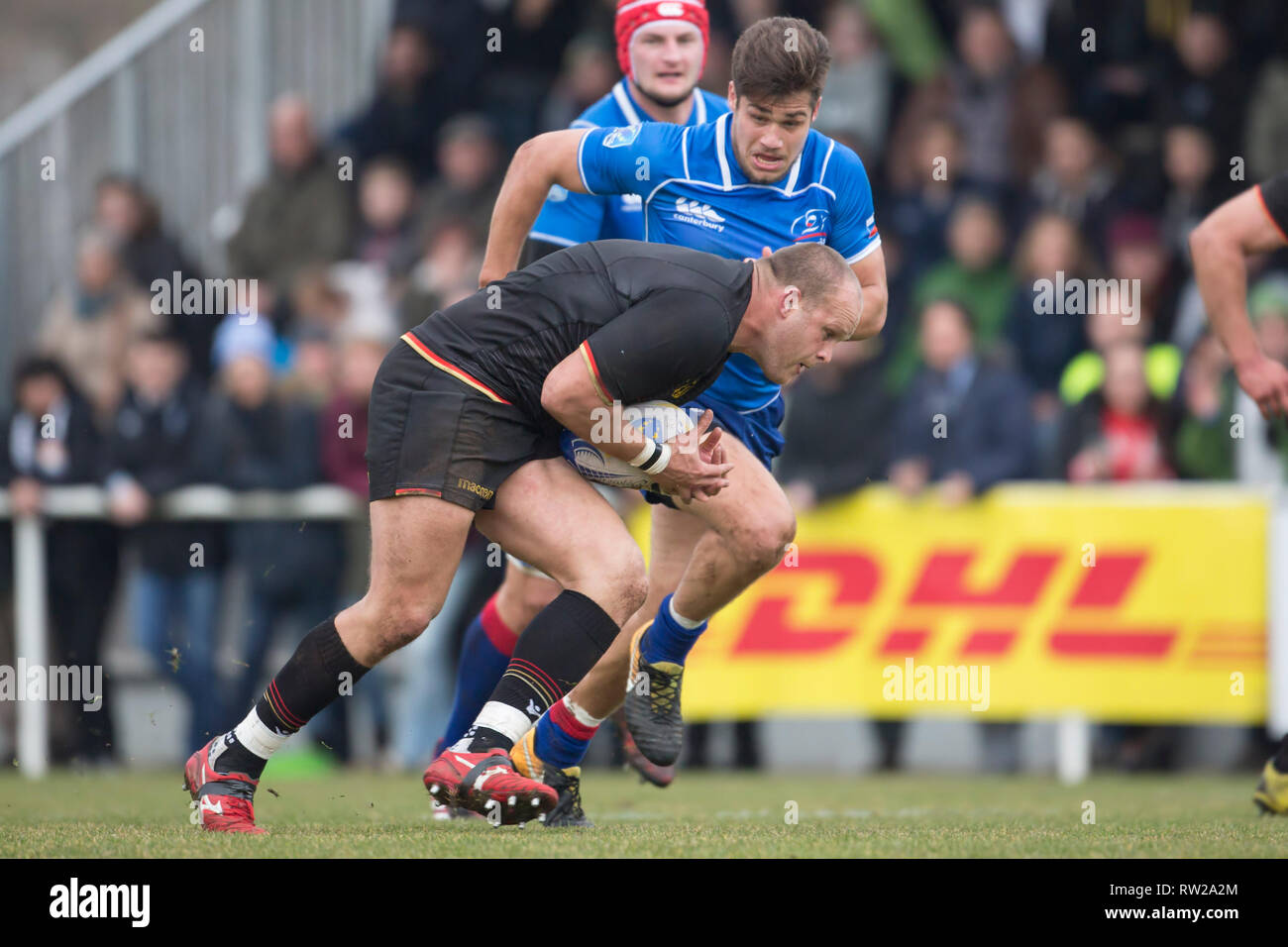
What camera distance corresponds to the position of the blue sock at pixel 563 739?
5992 mm

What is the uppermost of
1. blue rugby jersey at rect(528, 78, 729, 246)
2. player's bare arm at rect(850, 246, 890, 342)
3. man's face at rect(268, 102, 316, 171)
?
man's face at rect(268, 102, 316, 171)

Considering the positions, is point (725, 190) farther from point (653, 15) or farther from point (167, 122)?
point (167, 122)

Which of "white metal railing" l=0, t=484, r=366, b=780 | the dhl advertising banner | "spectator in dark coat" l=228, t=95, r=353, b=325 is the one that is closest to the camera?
the dhl advertising banner

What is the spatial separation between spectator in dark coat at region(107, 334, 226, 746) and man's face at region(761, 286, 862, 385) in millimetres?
5294

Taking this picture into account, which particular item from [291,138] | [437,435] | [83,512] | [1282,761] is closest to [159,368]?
[83,512]

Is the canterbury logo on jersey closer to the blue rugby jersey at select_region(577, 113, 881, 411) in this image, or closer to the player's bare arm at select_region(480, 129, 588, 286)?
the blue rugby jersey at select_region(577, 113, 881, 411)

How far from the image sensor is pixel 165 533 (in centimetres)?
987

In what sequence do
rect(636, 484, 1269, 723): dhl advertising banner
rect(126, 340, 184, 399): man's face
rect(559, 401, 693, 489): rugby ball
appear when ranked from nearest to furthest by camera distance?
rect(559, 401, 693, 489): rugby ball, rect(636, 484, 1269, 723): dhl advertising banner, rect(126, 340, 184, 399): man's face

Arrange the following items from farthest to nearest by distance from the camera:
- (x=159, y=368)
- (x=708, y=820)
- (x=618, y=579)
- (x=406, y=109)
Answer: (x=406, y=109) → (x=159, y=368) → (x=708, y=820) → (x=618, y=579)

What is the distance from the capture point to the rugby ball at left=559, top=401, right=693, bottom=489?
5084 millimetres

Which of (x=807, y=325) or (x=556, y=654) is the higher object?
(x=807, y=325)

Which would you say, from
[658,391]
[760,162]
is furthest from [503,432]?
[760,162]

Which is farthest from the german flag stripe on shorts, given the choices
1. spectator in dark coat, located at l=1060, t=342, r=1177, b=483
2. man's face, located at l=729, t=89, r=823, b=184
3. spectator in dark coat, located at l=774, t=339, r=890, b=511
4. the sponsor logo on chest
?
spectator in dark coat, located at l=1060, t=342, r=1177, b=483

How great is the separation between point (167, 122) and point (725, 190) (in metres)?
7.33
